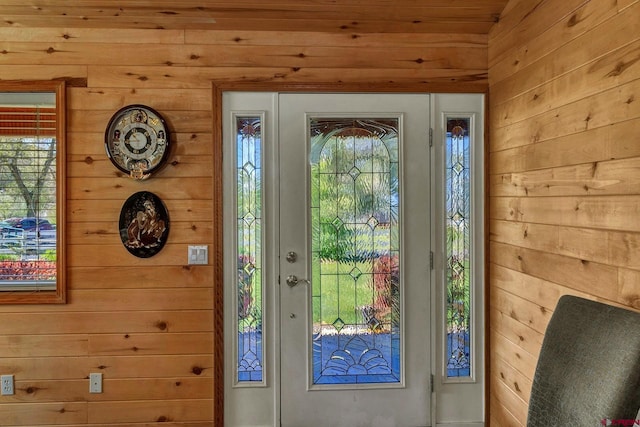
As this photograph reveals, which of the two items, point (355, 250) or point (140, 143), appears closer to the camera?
point (140, 143)

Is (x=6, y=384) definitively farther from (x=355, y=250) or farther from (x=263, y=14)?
(x=263, y=14)

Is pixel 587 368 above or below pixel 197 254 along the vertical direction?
below

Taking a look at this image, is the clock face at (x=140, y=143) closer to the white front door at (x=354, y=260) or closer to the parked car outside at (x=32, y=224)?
the parked car outside at (x=32, y=224)

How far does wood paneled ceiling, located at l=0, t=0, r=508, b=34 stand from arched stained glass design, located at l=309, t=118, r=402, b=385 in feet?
1.68

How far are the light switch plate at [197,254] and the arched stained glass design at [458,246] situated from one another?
4.38 feet

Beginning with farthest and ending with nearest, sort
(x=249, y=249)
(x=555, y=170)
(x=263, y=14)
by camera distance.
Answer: (x=249, y=249), (x=263, y=14), (x=555, y=170)

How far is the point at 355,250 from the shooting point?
7.50 feet

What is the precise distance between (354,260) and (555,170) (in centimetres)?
107

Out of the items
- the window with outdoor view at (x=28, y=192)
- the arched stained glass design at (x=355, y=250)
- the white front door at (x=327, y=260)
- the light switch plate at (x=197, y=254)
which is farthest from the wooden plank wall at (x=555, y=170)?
the window with outdoor view at (x=28, y=192)

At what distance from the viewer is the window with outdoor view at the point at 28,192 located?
2.20m

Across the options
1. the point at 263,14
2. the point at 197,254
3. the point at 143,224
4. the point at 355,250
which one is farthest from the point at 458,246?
the point at 143,224

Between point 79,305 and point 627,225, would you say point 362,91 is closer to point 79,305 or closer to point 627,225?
point 627,225

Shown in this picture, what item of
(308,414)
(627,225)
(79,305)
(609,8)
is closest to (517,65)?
(609,8)

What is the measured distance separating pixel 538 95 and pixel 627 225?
0.73 metres
